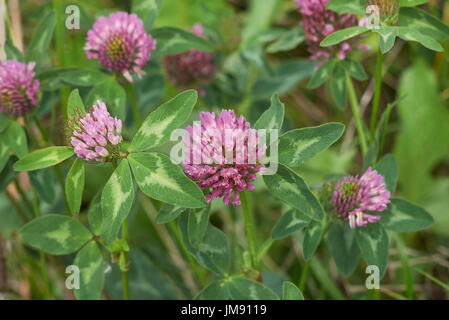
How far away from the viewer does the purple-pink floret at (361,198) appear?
4.05ft

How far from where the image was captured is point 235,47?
2.18 metres

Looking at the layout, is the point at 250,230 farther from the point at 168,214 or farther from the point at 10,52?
the point at 10,52

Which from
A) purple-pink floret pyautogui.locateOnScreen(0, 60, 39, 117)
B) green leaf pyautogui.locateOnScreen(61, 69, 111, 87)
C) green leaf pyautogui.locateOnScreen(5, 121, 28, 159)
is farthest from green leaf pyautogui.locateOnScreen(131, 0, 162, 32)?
green leaf pyautogui.locateOnScreen(5, 121, 28, 159)

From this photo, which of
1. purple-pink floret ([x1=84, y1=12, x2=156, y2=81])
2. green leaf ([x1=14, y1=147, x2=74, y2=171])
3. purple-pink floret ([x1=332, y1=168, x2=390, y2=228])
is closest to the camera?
green leaf ([x1=14, y1=147, x2=74, y2=171])

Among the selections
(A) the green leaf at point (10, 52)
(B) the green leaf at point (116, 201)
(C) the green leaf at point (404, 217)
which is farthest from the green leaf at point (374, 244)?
(A) the green leaf at point (10, 52)

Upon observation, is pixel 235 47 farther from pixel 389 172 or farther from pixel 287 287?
pixel 287 287

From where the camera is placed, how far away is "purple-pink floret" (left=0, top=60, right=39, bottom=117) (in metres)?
1.38

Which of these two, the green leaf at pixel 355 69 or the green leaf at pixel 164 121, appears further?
the green leaf at pixel 355 69

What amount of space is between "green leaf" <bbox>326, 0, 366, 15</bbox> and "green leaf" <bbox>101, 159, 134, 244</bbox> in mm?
639

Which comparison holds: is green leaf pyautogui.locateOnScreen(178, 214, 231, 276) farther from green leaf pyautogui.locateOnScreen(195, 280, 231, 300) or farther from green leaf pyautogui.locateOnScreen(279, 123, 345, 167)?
green leaf pyautogui.locateOnScreen(279, 123, 345, 167)

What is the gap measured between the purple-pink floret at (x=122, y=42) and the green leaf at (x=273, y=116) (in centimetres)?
39

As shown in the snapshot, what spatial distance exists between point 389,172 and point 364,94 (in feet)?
2.94

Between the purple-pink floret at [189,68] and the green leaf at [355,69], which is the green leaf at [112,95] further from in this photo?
the green leaf at [355,69]
